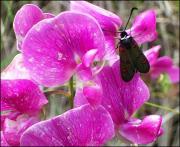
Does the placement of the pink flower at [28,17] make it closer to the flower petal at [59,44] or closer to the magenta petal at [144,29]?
the flower petal at [59,44]

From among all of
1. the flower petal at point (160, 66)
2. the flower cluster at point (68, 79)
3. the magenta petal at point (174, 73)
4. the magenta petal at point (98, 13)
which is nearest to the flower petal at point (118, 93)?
the flower cluster at point (68, 79)

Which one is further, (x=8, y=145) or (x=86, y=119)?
(x=8, y=145)

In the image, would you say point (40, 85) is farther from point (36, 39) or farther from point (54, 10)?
point (54, 10)

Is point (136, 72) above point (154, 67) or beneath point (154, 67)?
above

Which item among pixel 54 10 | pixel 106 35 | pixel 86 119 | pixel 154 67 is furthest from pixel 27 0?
pixel 86 119

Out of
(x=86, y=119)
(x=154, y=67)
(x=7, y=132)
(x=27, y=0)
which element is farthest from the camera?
(x=27, y=0)

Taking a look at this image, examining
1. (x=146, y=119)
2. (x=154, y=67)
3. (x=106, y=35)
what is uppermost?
(x=106, y=35)

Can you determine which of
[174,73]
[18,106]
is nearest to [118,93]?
[18,106]
